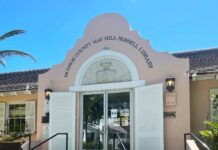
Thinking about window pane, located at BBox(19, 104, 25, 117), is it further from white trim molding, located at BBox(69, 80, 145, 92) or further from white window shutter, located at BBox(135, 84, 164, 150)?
white window shutter, located at BBox(135, 84, 164, 150)

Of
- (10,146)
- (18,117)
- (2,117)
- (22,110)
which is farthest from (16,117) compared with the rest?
(10,146)

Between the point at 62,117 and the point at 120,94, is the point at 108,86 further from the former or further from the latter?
the point at 62,117

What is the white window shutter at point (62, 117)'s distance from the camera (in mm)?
14758

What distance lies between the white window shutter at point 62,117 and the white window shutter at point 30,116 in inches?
87.7

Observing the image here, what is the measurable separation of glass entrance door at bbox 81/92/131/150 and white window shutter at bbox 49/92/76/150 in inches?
16.3

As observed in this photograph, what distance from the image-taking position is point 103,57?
583 inches

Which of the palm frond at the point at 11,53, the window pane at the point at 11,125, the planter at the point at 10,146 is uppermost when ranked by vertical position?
the palm frond at the point at 11,53

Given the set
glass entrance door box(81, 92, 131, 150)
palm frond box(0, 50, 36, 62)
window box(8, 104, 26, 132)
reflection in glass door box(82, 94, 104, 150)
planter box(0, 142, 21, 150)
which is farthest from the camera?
window box(8, 104, 26, 132)

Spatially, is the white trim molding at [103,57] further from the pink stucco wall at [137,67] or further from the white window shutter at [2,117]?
the white window shutter at [2,117]

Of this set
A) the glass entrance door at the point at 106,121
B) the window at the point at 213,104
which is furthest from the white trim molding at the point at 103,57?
the window at the point at 213,104

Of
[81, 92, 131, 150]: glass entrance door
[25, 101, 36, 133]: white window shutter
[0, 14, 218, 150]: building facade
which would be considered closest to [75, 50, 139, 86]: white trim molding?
[0, 14, 218, 150]: building facade

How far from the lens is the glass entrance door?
46.0ft

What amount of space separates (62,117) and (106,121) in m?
1.81

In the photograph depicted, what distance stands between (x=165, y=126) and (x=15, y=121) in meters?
7.85
